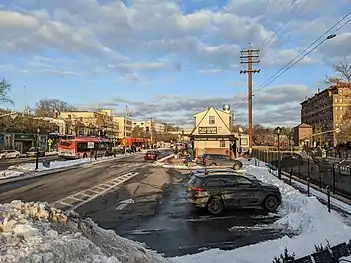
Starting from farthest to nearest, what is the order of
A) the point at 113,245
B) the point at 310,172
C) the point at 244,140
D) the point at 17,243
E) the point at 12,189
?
1. the point at 244,140
2. the point at 310,172
3. the point at 12,189
4. the point at 113,245
5. the point at 17,243

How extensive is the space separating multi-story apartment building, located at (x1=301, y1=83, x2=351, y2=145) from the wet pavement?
313ft

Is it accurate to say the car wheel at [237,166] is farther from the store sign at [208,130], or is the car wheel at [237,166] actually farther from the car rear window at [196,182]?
the car rear window at [196,182]

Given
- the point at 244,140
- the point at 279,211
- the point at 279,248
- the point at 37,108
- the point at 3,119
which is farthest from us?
the point at 37,108

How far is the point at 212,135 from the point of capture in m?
64.4

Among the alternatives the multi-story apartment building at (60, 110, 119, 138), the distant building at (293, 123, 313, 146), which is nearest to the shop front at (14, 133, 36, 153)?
the multi-story apartment building at (60, 110, 119, 138)

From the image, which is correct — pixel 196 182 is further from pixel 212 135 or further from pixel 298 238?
pixel 212 135

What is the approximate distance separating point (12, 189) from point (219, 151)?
137 feet

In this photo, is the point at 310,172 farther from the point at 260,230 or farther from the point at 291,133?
the point at 291,133

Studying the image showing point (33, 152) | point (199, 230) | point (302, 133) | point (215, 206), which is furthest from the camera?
point (302, 133)

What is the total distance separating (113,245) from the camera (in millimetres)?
6066

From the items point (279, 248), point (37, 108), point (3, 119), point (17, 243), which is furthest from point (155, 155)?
point (37, 108)

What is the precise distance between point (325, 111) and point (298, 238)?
449ft

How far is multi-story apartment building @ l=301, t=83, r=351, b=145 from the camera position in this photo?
121 meters

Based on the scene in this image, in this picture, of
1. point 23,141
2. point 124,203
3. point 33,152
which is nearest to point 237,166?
point 124,203
